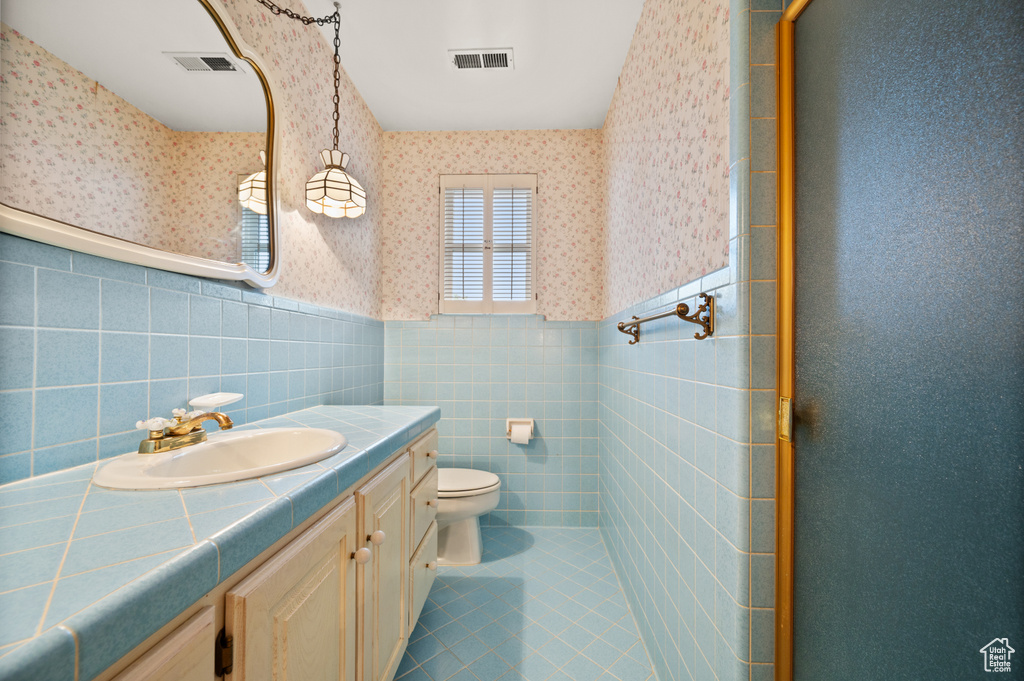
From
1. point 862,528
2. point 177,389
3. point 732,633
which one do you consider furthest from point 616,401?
point 177,389

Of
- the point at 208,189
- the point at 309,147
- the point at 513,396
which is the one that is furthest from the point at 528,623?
the point at 309,147

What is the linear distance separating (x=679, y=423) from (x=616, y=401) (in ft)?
3.08

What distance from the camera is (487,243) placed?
275 centimetres

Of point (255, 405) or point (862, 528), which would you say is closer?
point (862, 528)

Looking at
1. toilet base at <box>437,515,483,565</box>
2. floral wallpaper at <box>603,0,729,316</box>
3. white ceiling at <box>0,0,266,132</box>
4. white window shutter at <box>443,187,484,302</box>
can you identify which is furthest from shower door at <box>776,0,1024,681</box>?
white window shutter at <box>443,187,484,302</box>

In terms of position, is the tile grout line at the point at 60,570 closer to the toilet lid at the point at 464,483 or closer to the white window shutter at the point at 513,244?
the toilet lid at the point at 464,483

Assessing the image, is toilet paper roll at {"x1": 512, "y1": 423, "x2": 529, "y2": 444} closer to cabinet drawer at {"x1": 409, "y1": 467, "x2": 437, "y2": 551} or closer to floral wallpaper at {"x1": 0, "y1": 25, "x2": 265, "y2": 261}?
cabinet drawer at {"x1": 409, "y1": 467, "x2": 437, "y2": 551}

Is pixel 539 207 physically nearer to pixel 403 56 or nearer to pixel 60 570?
pixel 403 56

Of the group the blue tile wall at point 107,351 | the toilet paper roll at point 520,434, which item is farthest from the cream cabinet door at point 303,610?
the toilet paper roll at point 520,434

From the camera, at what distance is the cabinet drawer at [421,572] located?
1.42 m

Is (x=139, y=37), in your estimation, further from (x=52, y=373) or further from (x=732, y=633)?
(x=732, y=633)

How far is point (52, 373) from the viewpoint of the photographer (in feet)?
2.62

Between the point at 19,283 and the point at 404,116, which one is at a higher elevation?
the point at 404,116

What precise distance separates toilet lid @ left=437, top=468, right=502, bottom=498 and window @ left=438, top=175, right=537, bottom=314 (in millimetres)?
1038
